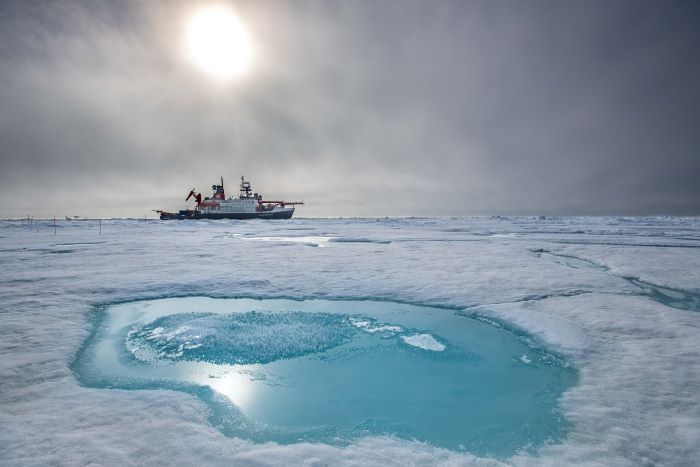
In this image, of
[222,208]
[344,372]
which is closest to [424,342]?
[344,372]

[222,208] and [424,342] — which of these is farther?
[222,208]

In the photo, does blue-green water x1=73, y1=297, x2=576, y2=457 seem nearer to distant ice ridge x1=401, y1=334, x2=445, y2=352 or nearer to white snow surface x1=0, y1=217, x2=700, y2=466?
distant ice ridge x1=401, y1=334, x2=445, y2=352

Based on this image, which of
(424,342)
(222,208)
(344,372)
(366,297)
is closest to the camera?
(344,372)

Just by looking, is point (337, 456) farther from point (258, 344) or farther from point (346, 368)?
point (258, 344)

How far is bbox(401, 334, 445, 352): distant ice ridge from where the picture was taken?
4164mm

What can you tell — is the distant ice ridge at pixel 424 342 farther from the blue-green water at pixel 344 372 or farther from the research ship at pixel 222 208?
the research ship at pixel 222 208

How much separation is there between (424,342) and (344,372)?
131cm

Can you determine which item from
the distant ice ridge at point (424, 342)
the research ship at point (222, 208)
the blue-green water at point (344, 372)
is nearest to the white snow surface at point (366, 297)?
the blue-green water at point (344, 372)

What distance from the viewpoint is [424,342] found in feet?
14.1

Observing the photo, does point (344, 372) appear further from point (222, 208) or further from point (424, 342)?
point (222, 208)

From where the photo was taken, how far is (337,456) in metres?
2.12

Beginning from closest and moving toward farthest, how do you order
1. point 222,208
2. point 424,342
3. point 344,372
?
point 344,372
point 424,342
point 222,208

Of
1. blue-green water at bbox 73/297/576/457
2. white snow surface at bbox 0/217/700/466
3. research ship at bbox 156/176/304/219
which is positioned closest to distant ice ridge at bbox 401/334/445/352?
blue-green water at bbox 73/297/576/457

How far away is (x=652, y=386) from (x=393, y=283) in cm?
489
